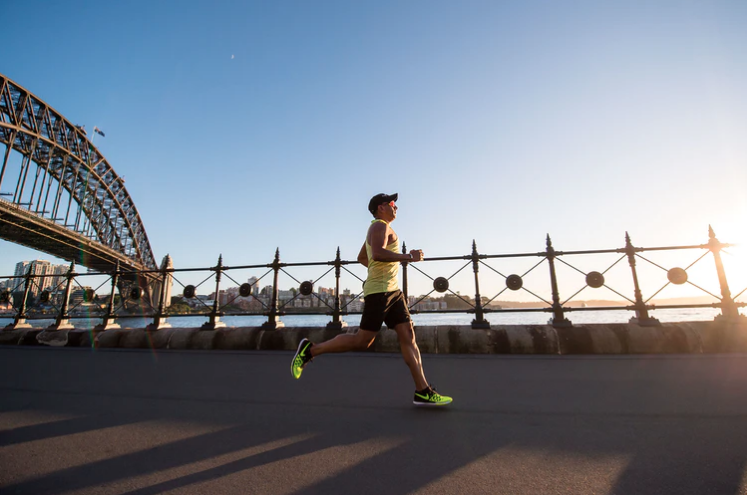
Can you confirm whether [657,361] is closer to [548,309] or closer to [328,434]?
[548,309]

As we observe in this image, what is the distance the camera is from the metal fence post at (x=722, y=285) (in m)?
4.91

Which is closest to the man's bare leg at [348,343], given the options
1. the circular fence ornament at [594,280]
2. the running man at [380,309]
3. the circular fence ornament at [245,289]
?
the running man at [380,309]

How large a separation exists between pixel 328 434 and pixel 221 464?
610mm

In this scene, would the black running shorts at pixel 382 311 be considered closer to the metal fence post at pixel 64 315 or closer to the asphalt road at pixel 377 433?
the asphalt road at pixel 377 433

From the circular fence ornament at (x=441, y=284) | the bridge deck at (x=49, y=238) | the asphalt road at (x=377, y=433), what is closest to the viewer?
the asphalt road at (x=377, y=433)

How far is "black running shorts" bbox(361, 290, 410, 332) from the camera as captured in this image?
285cm

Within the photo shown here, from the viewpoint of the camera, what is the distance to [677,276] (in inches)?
224

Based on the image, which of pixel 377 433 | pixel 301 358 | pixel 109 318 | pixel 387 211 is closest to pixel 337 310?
pixel 301 358

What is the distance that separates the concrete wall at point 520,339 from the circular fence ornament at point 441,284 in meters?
0.97

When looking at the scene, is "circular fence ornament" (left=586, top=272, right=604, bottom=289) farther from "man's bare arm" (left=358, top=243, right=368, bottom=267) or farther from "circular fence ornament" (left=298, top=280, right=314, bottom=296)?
"circular fence ornament" (left=298, top=280, right=314, bottom=296)

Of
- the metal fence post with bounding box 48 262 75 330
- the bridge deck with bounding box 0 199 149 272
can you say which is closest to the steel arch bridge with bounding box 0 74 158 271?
the bridge deck with bounding box 0 199 149 272

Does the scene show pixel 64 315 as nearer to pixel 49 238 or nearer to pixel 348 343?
pixel 348 343

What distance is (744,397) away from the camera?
2559mm

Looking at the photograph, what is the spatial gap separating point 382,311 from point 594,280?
4.91 m
